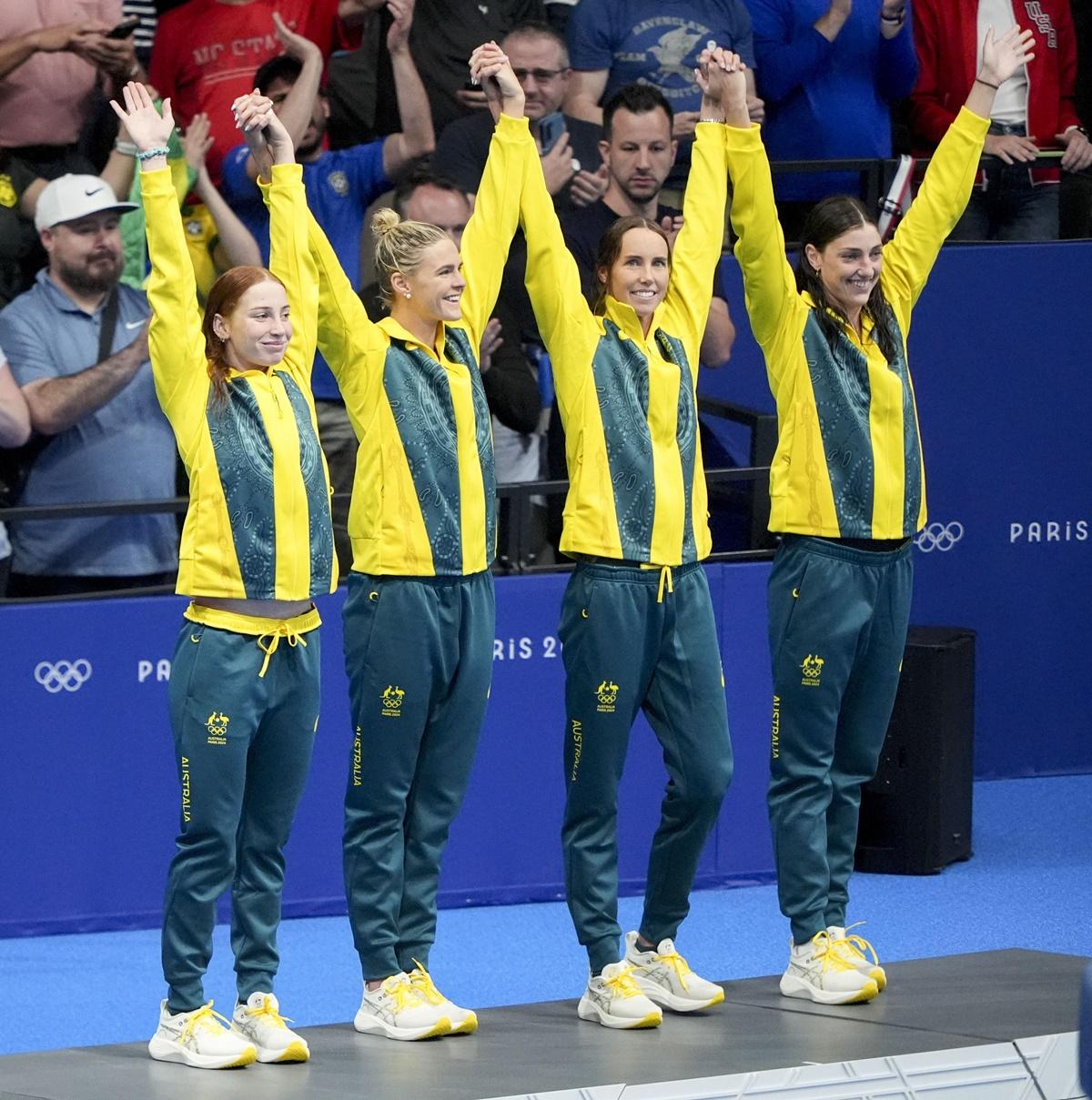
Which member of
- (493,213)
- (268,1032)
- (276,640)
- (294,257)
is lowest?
(268,1032)

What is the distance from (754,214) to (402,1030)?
2.09 meters

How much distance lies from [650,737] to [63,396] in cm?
217

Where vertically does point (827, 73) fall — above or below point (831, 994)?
above

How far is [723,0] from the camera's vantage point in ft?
26.1

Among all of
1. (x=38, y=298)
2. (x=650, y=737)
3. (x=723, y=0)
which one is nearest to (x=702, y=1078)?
(x=650, y=737)

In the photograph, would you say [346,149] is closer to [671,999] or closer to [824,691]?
[824,691]

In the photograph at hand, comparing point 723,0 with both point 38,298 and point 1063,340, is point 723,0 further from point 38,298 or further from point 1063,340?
point 38,298

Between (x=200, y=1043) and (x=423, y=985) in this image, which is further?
(x=423, y=985)

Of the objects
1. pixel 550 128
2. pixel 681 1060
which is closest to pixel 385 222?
pixel 681 1060

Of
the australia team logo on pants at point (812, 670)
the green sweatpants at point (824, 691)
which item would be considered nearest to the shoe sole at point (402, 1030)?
the green sweatpants at point (824, 691)

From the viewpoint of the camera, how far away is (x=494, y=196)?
521 cm

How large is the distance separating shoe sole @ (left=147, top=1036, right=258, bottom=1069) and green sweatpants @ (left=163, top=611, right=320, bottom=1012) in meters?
0.08

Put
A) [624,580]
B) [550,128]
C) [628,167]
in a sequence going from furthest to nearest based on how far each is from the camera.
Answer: [550,128] → [628,167] → [624,580]

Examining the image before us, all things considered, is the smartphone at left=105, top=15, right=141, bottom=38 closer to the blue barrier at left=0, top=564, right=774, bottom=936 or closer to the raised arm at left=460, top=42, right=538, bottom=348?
the blue barrier at left=0, top=564, right=774, bottom=936
